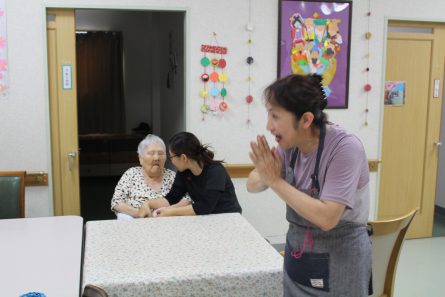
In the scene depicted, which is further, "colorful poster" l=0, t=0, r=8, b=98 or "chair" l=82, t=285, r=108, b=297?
"colorful poster" l=0, t=0, r=8, b=98

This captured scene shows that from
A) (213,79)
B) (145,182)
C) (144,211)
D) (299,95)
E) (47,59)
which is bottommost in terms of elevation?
(144,211)

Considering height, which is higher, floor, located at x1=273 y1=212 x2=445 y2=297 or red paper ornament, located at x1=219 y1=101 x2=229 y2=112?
red paper ornament, located at x1=219 y1=101 x2=229 y2=112

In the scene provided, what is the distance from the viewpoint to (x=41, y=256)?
1.86m

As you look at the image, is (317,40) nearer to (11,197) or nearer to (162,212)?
(162,212)

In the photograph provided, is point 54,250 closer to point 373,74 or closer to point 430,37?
point 373,74

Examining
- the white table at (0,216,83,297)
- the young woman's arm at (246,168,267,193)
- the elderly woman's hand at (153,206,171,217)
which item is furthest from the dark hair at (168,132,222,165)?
the young woman's arm at (246,168,267,193)

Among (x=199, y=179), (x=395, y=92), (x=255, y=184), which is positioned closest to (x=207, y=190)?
(x=199, y=179)

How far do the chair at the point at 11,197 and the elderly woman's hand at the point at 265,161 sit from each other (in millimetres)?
1888

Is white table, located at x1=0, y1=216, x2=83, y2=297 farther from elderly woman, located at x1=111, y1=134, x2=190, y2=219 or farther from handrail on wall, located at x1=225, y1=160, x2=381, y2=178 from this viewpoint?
handrail on wall, located at x1=225, y1=160, x2=381, y2=178

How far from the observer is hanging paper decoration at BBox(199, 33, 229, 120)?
136 inches

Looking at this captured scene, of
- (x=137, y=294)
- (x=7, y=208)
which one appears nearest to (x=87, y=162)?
(x=7, y=208)

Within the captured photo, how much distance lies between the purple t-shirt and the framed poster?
2325 millimetres

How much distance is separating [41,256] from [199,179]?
3.41 feet

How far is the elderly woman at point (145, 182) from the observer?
3.00 m
